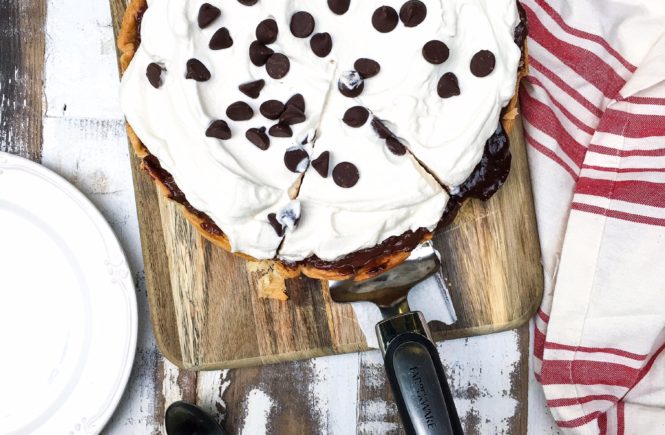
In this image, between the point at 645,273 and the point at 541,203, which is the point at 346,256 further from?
the point at 645,273

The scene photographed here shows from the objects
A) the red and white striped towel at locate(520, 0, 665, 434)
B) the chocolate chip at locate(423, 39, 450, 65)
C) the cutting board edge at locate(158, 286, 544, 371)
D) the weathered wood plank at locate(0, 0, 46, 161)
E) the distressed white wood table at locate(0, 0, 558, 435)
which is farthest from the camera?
the weathered wood plank at locate(0, 0, 46, 161)

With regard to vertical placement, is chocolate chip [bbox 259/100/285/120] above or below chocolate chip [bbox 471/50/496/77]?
below

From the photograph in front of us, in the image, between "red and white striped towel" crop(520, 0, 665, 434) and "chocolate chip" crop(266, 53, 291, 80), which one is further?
"red and white striped towel" crop(520, 0, 665, 434)

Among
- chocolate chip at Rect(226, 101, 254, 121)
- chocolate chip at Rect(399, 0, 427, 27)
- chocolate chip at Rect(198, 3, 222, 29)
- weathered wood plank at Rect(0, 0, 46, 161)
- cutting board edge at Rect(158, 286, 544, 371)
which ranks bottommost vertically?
cutting board edge at Rect(158, 286, 544, 371)

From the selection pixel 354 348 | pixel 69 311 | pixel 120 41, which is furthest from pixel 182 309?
pixel 120 41

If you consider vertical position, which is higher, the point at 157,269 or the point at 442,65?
the point at 442,65

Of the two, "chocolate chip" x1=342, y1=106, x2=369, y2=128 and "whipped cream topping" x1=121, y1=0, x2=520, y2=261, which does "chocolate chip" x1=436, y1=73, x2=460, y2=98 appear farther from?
"chocolate chip" x1=342, y1=106, x2=369, y2=128

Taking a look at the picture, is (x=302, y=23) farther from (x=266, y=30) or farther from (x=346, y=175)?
(x=346, y=175)

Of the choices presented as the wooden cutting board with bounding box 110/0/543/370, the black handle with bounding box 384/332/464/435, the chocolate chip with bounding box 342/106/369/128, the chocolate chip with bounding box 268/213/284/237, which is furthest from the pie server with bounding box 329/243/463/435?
the chocolate chip with bounding box 342/106/369/128
